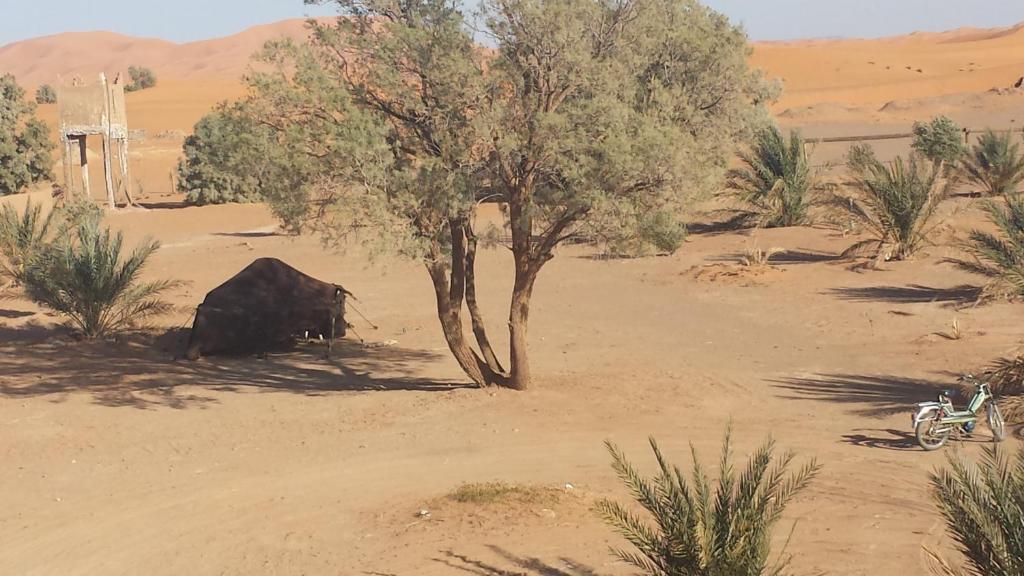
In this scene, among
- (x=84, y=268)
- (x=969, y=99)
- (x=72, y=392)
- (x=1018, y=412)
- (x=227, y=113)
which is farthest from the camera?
(x=969, y=99)

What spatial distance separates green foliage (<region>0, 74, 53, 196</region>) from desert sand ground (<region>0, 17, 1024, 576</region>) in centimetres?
1468

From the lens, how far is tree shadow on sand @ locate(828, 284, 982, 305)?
17047 millimetres

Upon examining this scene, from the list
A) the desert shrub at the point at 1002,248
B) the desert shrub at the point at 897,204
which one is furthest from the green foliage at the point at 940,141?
the desert shrub at the point at 1002,248

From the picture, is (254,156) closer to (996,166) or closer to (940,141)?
(996,166)

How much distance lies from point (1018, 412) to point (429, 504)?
578 cm

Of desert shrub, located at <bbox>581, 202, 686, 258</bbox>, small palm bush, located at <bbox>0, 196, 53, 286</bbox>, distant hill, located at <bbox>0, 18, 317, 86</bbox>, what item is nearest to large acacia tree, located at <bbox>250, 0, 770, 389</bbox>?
desert shrub, located at <bbox>581, 202, 686, 258</bbox>

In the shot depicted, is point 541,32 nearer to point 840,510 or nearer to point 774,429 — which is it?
point 774,429

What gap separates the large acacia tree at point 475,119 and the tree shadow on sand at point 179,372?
9.35 ft

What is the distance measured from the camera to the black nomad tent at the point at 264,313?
595 inches

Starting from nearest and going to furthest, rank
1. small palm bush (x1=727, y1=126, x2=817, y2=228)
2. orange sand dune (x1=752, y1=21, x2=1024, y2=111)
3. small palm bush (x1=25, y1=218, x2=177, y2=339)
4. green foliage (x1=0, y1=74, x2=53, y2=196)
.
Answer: small palm bush (x1=25, y1=218, x2=177, y2=339), small palm bush (x1=727, y1=126, x2=817, y2=228), green foliage (x1=0, y1=74, x2=53, y2=196), orange sand dune (x1=752, y1=21, x2=1024, y2=111)

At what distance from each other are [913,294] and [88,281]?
1299 centimetres

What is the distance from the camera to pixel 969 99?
52312 millimetres

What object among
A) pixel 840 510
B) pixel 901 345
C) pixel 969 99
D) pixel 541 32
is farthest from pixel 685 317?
pixel 969 99

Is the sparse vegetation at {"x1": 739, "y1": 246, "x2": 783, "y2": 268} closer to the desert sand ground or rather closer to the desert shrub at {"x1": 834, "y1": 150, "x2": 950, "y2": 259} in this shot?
the desert sand ground
